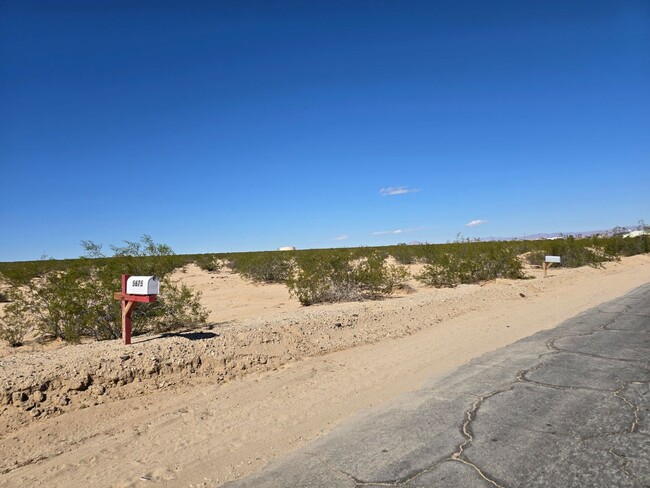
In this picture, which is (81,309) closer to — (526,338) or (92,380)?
(92,380)

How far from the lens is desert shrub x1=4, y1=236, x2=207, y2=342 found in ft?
33.1

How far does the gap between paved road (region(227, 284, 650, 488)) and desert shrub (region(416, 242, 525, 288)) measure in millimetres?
13729

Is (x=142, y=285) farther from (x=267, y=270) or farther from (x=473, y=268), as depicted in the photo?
(x=267, y=270)

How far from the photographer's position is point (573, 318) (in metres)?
11.7

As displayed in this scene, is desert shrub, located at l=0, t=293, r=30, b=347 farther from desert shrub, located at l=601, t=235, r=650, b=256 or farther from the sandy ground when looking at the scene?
desert shrub, located at l=601, t=235, r=650, b=256

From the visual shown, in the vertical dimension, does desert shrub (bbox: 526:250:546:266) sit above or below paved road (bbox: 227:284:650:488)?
above

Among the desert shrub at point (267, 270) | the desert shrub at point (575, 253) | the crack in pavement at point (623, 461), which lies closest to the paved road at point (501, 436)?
the crack in pavement at point (623, 461)

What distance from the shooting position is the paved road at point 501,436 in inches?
153

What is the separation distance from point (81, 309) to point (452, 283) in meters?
15.5

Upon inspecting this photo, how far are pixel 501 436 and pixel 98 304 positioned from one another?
879 centimetres

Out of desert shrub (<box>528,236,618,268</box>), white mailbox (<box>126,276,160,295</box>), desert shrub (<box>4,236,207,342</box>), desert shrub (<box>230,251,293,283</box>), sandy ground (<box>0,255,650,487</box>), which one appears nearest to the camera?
sandy ground (<box>0,255,650,487</box>)

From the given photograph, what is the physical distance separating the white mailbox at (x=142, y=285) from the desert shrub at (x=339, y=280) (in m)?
8.41

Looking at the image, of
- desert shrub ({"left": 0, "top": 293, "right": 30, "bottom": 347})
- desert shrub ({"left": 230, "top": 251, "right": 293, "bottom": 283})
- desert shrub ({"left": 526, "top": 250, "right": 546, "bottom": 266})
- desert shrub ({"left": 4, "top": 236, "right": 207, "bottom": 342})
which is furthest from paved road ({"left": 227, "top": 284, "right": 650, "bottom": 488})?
desert shrub ({"left": 526, "top": 250, "right": 546, "bottom": 266})

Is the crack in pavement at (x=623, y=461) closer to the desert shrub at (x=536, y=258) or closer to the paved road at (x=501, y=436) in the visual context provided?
the paved road at (x=501, y=436)
